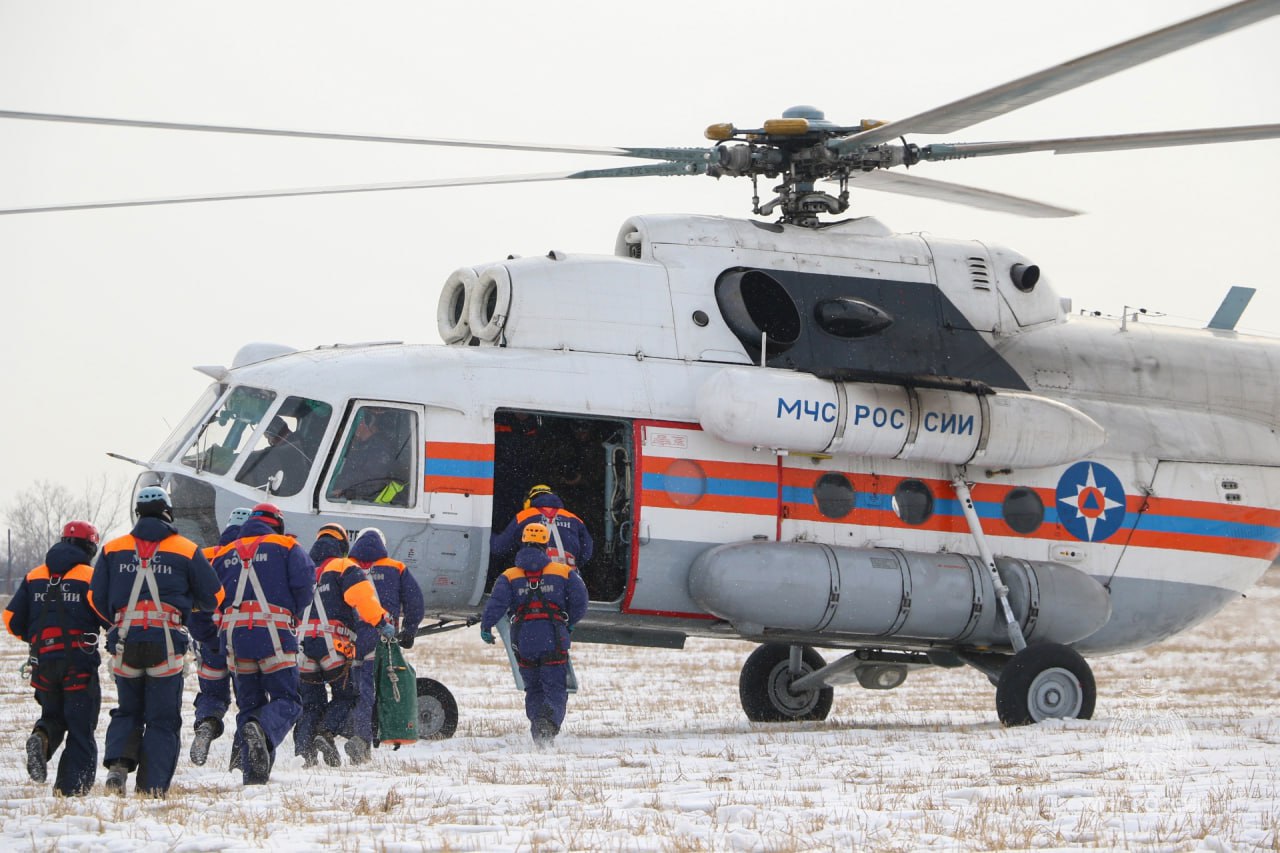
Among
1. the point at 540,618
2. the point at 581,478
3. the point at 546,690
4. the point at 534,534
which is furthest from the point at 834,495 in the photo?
the point at 546,690

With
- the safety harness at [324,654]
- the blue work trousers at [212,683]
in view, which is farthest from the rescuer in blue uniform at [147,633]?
the safety harness at [324,654]

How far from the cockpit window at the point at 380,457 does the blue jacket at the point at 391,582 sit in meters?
0.85

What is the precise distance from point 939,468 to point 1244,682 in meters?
9.14

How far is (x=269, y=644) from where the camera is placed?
368 inches

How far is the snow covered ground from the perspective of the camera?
23.3ft

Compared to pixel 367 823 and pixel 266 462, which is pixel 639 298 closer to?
pixel 266 462

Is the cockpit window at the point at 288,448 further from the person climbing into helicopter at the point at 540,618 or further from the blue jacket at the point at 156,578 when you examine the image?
the blue jacket at the point at 156,578

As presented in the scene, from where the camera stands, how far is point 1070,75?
10.1 metres

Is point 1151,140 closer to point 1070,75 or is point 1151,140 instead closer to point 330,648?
point 1070,75

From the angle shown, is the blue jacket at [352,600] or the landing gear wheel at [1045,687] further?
the landing gear wheel at [1045,687]

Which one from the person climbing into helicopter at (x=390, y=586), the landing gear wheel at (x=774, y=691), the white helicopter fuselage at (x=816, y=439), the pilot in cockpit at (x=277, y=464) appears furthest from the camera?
the landing gear wheel at (x=774, y=691)

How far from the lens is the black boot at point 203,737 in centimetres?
949

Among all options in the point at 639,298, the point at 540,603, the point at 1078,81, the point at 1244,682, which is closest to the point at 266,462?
the point at 540,603

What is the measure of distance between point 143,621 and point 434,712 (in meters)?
4.05
